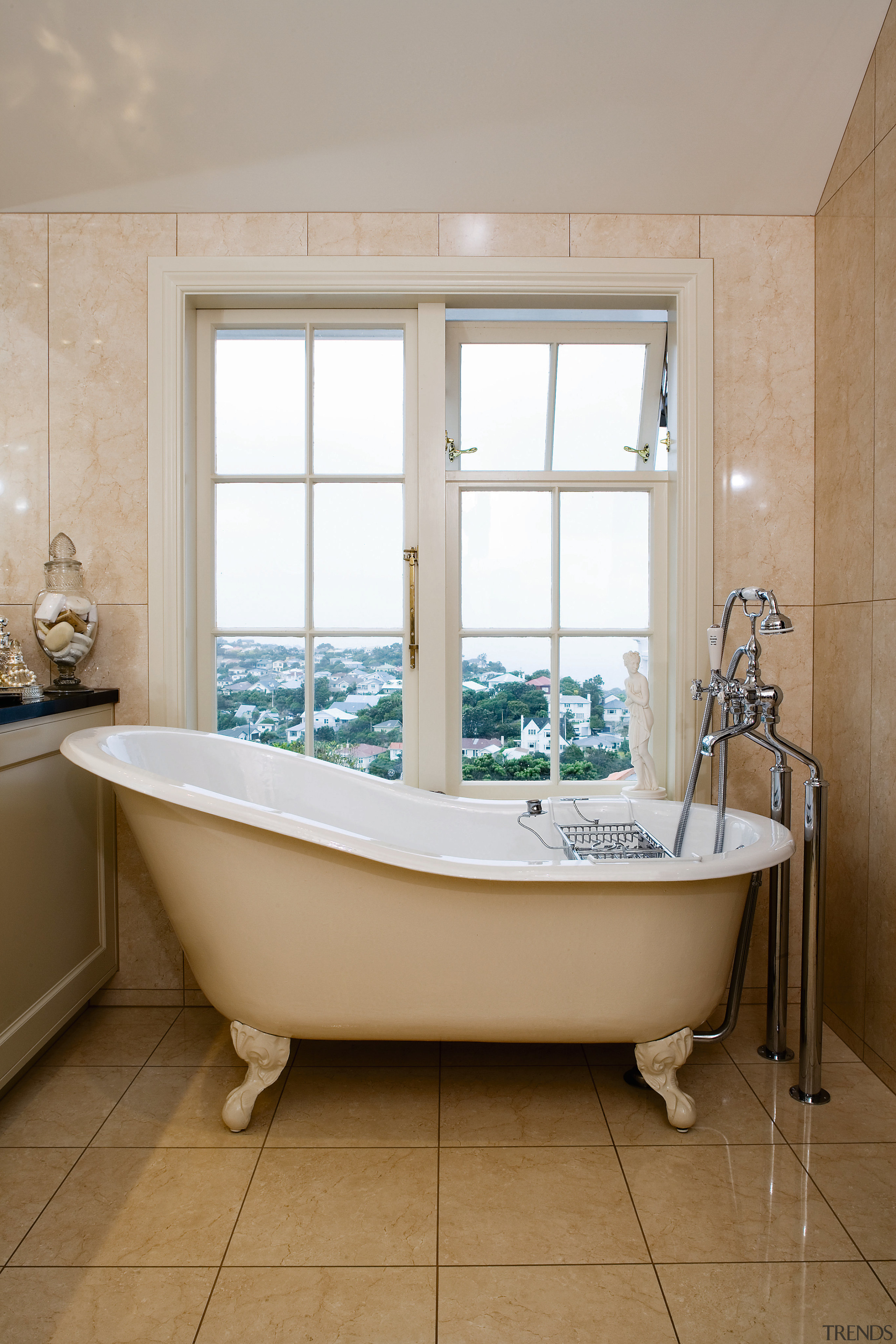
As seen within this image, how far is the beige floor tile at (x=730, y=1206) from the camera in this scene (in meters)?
1.23

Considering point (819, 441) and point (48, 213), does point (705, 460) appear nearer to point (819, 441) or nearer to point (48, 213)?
point (819, 441)

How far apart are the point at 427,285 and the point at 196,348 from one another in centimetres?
68

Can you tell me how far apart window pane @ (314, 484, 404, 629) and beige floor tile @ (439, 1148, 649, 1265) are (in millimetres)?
1344

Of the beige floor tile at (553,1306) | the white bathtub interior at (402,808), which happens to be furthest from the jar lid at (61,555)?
the beige floor tile at (553,1306)

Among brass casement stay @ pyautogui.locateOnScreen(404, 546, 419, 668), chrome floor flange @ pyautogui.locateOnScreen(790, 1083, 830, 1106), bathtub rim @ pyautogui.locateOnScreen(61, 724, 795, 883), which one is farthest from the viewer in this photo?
brass casement stay @ pyautogui.locateOnScreen(404, 546, 419, 668)

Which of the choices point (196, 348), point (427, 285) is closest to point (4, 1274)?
point (196, 348)

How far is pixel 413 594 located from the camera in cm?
218

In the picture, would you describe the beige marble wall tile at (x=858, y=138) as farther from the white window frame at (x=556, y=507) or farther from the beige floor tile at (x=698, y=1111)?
the beige floor tile at (x=698, y=1111)

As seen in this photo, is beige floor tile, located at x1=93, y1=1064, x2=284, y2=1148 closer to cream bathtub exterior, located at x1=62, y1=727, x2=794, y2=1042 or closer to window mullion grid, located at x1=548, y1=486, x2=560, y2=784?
cream bathtub exterior, located at x1=62, y1=727, x2=794, y2=1042

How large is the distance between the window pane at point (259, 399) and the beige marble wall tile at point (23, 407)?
458 mm

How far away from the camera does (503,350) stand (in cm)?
226

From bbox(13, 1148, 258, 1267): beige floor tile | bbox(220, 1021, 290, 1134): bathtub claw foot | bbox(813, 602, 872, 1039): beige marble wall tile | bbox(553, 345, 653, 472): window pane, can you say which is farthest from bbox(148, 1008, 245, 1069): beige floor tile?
bbox(553, 345, 653, 472): window pane

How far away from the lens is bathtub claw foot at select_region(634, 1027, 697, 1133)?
1.53 meters

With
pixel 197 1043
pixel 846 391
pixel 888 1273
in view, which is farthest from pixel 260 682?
pixel 888 1273
